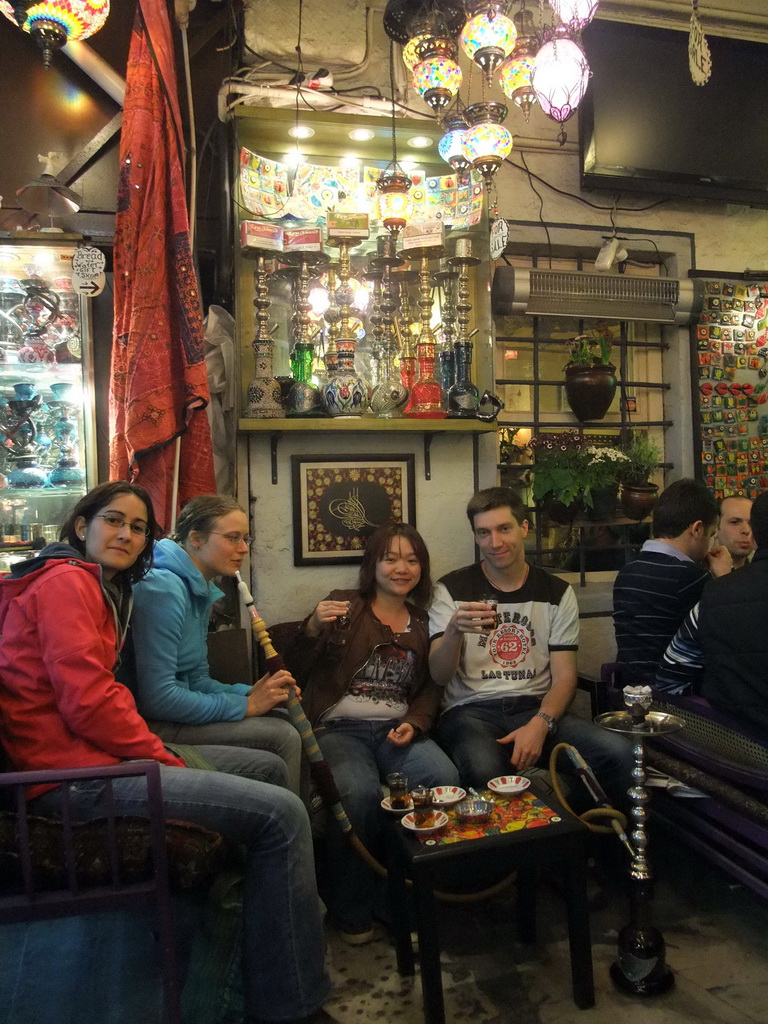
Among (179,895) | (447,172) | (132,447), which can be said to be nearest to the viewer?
(179,895)

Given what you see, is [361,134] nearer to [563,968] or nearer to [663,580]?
[663,580]

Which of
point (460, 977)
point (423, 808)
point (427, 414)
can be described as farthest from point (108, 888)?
point (427, 414)

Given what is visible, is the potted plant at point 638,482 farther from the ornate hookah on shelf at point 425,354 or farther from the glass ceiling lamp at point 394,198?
the glass ceiling lamp at point 394,198

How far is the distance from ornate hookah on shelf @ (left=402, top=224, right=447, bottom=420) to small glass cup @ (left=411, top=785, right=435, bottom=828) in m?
1.78

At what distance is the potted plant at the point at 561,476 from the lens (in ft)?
12.0

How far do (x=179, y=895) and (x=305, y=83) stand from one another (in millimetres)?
3381

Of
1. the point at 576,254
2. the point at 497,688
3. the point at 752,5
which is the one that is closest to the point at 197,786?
the point at 497,688

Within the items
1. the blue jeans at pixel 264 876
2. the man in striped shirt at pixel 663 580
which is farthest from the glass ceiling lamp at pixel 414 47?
the blue jeans at pixel 264 876

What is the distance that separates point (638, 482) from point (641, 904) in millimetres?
2217

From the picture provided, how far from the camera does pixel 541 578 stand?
10.3 feet

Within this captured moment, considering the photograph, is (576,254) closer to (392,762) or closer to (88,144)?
(88,144)

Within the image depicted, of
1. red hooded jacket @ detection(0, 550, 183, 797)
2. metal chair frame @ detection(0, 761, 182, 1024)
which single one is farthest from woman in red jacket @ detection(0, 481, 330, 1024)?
metal chair frame @ detection(0, 761, 182, 1024)

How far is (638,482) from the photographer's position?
12.6ft

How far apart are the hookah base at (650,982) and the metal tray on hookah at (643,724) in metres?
0.67
